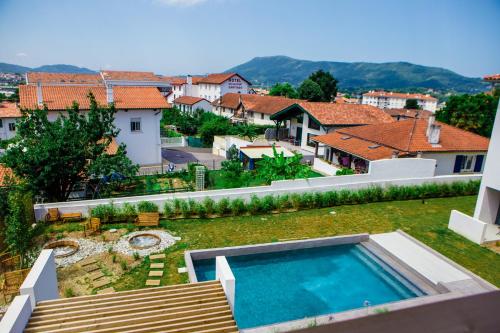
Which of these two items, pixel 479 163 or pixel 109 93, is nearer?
pixel 479 163

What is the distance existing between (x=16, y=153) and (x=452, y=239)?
2176 cm

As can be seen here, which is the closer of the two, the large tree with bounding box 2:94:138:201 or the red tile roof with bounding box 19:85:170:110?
the large tree with bounding box 2:94:138:201

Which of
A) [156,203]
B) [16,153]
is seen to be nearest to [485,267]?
[156,203]

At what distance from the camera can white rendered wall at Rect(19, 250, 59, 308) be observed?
7078 millimetres

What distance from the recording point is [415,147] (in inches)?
1006

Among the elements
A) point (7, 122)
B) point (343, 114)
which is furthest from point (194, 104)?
point (343, 114)

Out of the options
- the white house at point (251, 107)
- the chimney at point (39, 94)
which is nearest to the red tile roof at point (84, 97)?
the chimney at point (39, 94)

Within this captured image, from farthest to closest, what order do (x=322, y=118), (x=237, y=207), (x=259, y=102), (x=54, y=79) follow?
(x=54, y=79)
(x=259, y=102)
(x=322, y=118)
(x=237, y=207)

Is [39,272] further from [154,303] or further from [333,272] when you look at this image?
[333,272]

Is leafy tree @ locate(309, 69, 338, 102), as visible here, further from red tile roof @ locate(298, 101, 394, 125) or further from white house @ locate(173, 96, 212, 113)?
red tile roof @ locate(298, 101, 394, 125)

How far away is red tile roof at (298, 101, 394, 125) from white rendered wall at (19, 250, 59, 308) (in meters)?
29.3

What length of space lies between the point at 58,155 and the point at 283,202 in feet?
40.2

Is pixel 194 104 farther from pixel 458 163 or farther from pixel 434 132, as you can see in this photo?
pixel 458 163

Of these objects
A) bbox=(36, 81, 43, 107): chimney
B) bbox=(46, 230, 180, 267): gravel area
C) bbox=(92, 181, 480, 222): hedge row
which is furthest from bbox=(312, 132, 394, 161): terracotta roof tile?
bbox=(36, 81, 43, 107): chimney
